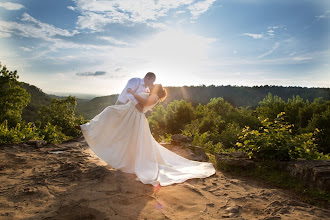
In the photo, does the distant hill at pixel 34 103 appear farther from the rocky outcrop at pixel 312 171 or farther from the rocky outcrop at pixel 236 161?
the rocky outcrop at pixel 312 171

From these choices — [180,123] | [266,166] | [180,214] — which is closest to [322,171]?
[266,166]

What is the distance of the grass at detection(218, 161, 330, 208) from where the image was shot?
397 cm

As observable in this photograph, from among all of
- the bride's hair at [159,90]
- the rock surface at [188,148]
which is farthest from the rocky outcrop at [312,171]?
the bride's hair at [159,90]

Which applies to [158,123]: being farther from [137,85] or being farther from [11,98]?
[137,85]

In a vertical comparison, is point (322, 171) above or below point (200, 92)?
below

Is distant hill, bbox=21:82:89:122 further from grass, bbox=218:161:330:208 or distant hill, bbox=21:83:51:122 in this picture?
grass, bbox=218:161:330:208

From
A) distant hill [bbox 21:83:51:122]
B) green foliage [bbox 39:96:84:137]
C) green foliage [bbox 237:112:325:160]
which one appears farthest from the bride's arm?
distant hill [bbox 21:83:51:122]

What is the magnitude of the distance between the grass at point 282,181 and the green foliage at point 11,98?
10.5m

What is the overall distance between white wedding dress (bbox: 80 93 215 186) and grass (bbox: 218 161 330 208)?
782 millimetres

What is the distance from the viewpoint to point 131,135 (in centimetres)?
534

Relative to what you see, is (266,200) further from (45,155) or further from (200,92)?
(200,92)

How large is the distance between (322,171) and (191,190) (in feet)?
8.33

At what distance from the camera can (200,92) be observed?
209ft

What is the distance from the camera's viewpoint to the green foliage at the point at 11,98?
432 inches
